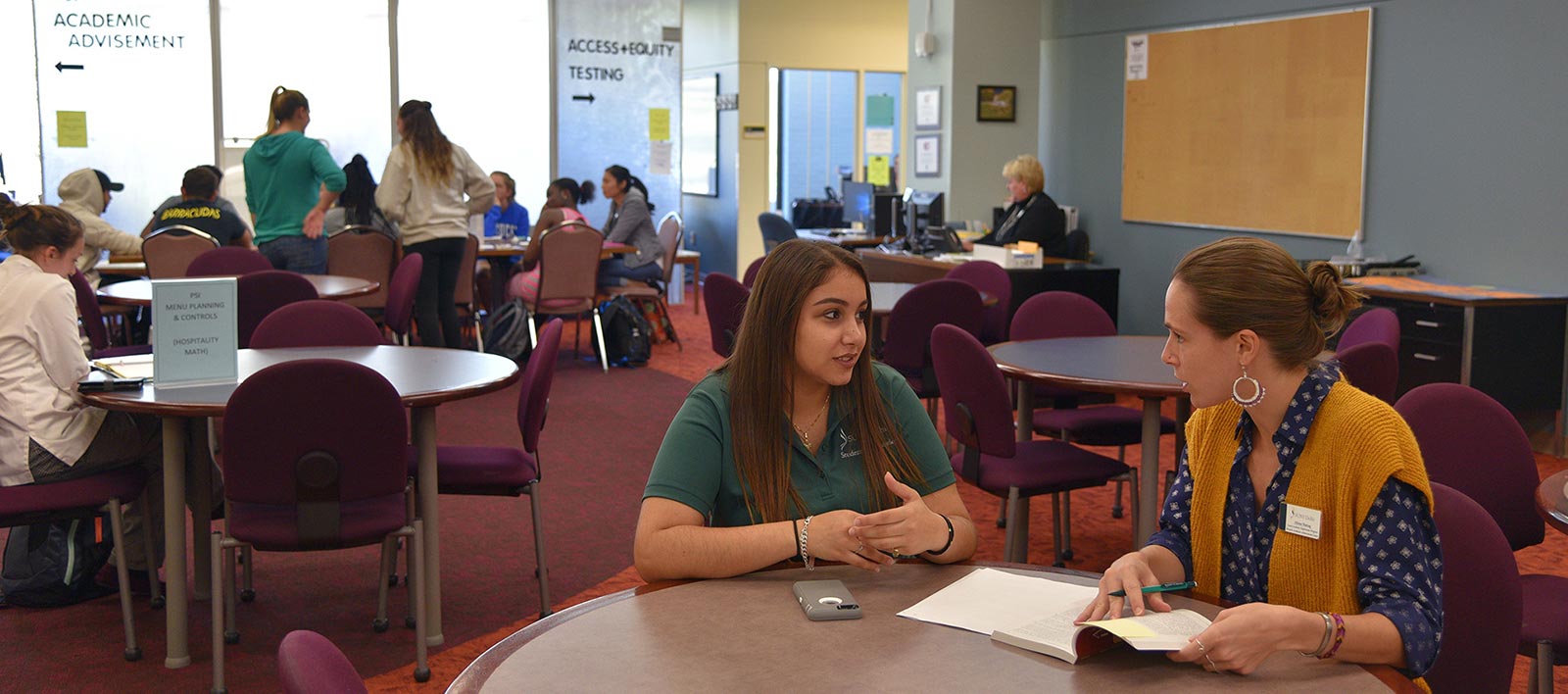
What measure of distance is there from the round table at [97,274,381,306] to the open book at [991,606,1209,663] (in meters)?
4.71

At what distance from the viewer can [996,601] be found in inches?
70.4

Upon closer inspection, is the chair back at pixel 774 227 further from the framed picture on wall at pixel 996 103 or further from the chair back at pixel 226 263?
the chair back at pixel 226 263

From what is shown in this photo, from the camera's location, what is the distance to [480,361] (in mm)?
3953

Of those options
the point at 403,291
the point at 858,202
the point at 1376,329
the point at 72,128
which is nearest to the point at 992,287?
the point at 1376,329

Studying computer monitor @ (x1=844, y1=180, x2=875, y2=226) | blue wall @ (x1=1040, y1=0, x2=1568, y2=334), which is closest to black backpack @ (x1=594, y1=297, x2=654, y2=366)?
computer monitor @ (x1=844, y1=180, x2=875, y2=226)

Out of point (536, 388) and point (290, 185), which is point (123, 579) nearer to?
point (536, 388)

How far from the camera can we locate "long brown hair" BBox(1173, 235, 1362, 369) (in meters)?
1.78

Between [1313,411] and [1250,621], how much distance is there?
379 mm

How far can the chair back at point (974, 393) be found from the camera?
3652mm

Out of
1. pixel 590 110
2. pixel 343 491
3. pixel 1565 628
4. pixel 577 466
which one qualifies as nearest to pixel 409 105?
pixel 577 466

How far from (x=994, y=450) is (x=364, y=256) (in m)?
5.07

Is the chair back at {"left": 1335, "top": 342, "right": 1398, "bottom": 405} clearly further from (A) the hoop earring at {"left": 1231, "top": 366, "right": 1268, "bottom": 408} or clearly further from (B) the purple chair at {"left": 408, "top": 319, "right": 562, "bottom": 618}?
(B) the purple chair at {"left": 408, "top": 319, "right": 562, "bottom": 618}

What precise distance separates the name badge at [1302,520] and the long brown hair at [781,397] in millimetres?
616

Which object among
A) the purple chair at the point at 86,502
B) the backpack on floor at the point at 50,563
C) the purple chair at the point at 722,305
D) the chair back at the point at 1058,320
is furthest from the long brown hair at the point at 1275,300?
the purple chair at the point at 722,305
